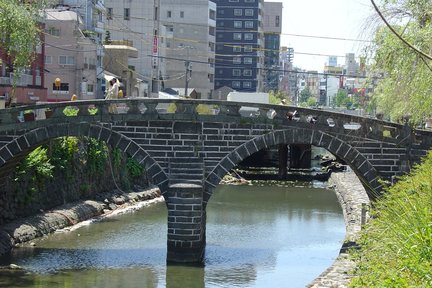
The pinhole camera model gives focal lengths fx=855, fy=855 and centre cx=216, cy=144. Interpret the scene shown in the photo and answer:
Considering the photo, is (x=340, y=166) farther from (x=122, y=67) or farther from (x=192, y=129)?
(x=192, y=129)

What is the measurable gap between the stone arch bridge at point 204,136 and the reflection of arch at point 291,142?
34mm

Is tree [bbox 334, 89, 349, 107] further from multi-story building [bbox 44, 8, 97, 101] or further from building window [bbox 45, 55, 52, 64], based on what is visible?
building window [bbox 45, 55, 52, 64]

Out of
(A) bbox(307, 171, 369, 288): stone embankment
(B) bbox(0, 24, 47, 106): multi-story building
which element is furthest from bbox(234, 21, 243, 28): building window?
(B) bbox(0, 24, 47, 106): multi-story building

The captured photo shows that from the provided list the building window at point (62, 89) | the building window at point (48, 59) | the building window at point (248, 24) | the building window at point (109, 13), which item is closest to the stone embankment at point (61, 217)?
the building window at point (62, 89)

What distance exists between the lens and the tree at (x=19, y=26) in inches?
1132

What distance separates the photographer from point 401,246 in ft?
45.6

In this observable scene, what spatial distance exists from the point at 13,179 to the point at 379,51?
Result: 14.5m

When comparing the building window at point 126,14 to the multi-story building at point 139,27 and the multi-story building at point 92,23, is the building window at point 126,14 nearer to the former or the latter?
the multi-story building at point 139,27

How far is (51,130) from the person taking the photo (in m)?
28.6

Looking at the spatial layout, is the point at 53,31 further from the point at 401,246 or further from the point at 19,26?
the point at 401,246

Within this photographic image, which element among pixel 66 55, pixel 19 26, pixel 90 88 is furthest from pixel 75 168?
pixel 90 88

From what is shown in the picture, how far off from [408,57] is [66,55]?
1363 inches

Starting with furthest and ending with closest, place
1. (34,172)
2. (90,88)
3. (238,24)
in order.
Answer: (238,24), (90,88), (34,172)

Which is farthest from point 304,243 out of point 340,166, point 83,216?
point 340,166
